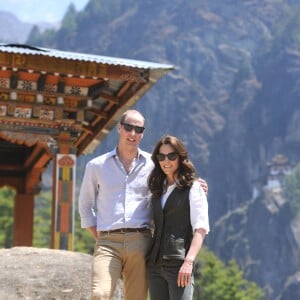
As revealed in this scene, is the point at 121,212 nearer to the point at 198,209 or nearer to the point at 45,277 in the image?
the point at 198,209

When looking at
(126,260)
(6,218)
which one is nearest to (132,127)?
(126,260)

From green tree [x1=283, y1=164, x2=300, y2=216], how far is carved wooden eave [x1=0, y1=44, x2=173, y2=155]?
262ft

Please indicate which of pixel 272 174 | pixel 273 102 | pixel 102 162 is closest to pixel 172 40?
pixel 273 102

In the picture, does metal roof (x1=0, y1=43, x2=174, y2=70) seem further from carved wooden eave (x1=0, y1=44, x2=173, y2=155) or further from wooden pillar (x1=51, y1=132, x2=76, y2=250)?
wooden pillar (x1=51, y1=132, x2=76, y2=250)

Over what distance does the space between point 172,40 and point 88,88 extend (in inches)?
4338

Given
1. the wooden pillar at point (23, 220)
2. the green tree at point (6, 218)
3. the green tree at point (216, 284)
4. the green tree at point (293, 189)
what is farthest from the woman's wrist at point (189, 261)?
the green tree at point (293, 189)

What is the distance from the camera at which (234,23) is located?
127562 millimetres

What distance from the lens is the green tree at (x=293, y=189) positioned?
297 ft

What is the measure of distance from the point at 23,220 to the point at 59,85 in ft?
16.4

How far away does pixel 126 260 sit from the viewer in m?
4.38

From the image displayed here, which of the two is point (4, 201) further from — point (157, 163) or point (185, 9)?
point (185, 9)

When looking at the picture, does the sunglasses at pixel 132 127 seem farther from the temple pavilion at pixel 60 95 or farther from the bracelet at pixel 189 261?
the temple pavilion at pixel 60 95

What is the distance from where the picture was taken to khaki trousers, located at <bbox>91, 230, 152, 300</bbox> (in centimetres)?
431

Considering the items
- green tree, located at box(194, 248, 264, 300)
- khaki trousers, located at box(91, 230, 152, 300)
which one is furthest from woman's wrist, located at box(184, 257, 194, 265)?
green tree, located at box(194, 248, 264, 300)
